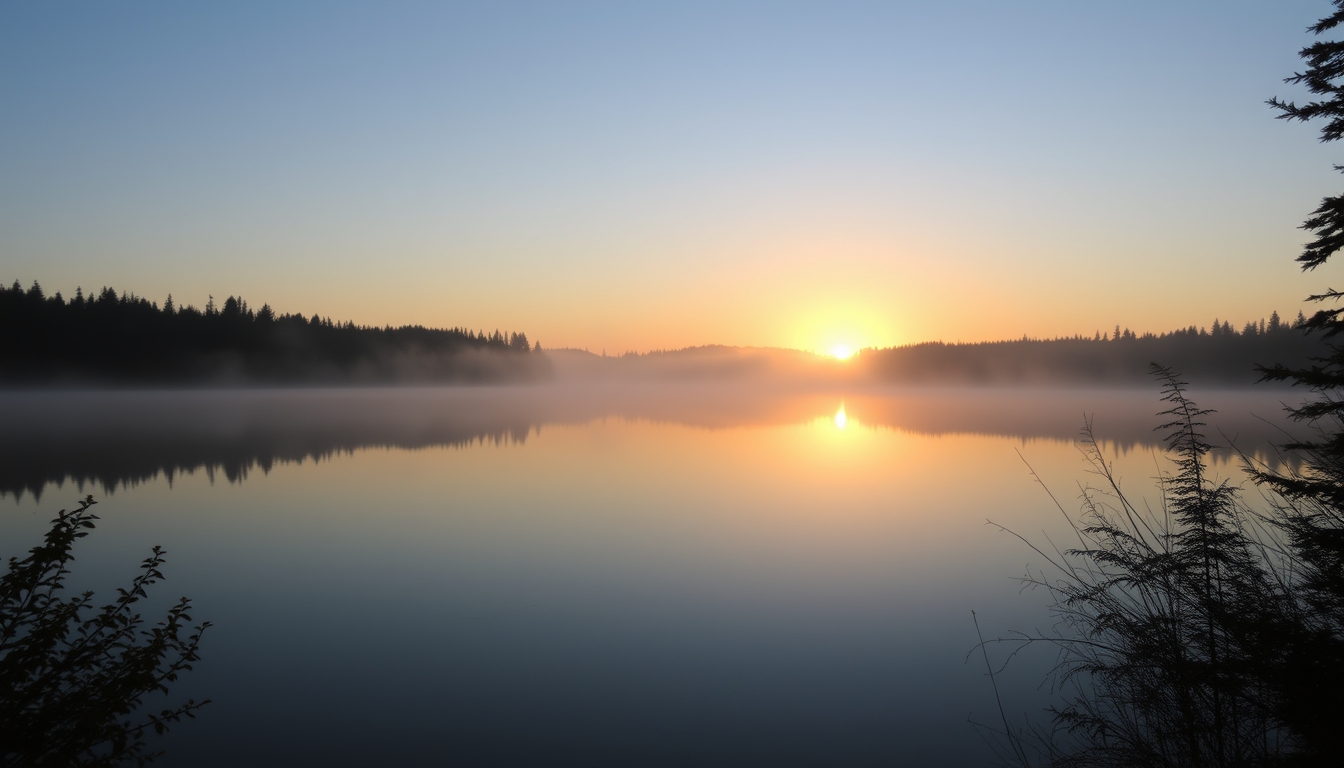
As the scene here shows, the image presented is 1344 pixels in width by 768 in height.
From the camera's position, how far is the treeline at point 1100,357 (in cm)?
7319

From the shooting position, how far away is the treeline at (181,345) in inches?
2571

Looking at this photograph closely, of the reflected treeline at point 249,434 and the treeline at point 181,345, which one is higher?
the treeline at point 181,345

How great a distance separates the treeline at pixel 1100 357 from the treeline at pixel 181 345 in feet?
296

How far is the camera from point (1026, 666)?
7309mm

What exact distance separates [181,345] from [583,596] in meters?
82.8

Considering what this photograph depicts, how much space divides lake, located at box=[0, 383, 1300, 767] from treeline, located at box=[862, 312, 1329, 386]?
46203 mm

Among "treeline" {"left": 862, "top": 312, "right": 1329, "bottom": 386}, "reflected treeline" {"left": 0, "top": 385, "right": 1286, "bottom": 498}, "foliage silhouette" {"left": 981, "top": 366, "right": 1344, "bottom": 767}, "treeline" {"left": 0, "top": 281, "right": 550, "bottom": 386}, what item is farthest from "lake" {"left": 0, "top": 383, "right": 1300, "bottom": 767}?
"treeline" {"left": 0, "top": 281, "right": 550, "bottom": 386}

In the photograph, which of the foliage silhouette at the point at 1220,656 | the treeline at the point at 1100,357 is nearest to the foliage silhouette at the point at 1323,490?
the foliage silhouette at the point at 1220,656

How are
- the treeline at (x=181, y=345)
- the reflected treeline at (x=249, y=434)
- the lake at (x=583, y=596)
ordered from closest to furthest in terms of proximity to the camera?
1. the lake at (x=583, y=596)
2. the reflected treeline at (x=249, y=434)
3. the treeline at (x=181, y=345)

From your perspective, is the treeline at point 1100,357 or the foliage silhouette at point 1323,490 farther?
the treeline at point 1100,357

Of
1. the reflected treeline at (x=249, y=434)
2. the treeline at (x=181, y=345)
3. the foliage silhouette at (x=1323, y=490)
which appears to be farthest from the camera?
the treeline at (x=181, y=345)

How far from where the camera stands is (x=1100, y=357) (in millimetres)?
100562

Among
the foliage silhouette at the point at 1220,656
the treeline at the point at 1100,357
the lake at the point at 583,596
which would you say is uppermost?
the treeline at the point at 1100,357

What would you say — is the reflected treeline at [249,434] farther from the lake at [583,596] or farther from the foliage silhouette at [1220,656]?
the foliage silhouette at [1220,656]
